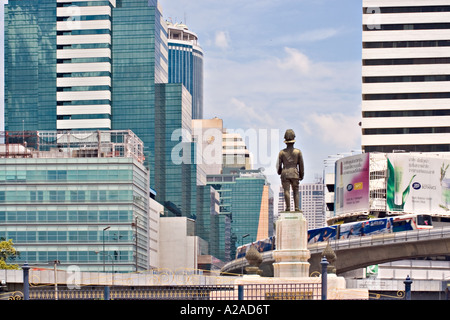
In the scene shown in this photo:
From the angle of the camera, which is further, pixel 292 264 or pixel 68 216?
pixel 68 216

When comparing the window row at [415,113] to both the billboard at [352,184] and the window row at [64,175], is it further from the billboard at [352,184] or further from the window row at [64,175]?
the window row at [64,175]

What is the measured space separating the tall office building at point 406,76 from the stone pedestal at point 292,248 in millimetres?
134069

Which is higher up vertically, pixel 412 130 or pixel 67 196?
pixel 412 130

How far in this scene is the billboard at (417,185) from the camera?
13862cm

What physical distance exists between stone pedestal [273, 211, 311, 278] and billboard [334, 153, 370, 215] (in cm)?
9985

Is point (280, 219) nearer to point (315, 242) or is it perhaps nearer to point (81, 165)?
point (315, 242)

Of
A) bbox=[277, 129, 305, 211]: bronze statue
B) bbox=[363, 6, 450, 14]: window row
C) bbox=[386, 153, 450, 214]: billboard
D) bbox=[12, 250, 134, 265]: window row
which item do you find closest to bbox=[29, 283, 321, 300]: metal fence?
bbox=[277, 129, 305, 211]: bronze statue

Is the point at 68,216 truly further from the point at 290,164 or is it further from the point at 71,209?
the point at 290,164

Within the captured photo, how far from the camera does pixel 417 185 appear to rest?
13850 centimetres

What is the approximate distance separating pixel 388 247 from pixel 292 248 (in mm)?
62779

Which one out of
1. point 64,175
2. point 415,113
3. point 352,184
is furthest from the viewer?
point 415,113

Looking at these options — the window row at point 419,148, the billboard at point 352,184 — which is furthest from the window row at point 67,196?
the window row at point 419,148

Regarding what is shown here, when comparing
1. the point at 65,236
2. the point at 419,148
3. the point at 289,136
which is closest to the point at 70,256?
the point at 65,236
